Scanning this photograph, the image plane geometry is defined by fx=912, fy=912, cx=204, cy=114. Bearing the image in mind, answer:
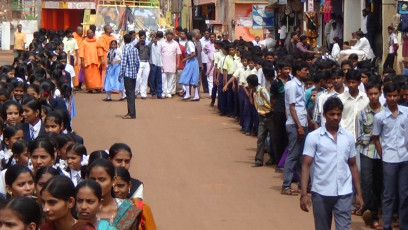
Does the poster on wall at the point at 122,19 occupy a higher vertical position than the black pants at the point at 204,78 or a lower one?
higher

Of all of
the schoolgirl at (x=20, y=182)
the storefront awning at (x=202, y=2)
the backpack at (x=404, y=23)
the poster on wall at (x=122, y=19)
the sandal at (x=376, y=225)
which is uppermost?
the storefront awning at (x=202, y=2)

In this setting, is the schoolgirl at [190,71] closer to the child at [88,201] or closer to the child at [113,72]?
the child at [113,72]

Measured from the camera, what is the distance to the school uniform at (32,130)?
32.0ft

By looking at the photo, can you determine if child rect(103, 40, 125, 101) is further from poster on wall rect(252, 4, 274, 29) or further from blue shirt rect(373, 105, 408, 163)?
blue shirt rect(373, 105, 408, 163)

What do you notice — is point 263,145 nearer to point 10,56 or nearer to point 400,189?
point 400,189

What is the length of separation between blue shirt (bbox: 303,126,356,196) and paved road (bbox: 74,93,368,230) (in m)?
2.15

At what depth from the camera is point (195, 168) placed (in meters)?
14.0

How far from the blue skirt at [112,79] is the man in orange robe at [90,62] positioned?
1.56 m

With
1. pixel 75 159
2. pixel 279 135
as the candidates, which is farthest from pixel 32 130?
pixel 279 135

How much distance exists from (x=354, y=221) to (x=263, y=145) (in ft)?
11.8

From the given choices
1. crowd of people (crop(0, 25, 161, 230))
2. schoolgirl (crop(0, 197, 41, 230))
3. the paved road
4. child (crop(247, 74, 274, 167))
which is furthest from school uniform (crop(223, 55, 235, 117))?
schoolgirl (crop(0, 197, 41, 230))

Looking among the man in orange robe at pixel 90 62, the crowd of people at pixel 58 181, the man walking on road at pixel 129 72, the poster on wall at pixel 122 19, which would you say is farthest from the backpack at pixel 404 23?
the poster on wall at pixel 122 19

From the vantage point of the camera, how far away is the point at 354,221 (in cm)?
1048

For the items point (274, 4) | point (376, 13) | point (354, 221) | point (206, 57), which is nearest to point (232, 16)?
point (274, 4)
